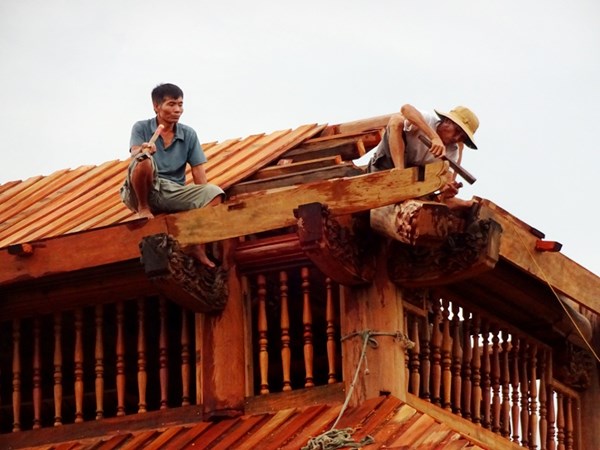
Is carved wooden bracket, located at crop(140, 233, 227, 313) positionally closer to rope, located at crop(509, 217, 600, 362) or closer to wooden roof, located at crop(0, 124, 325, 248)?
wooden roof, located at crop(0, 124, 325, 248)

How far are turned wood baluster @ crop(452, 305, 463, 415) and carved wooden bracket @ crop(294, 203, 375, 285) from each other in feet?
3.85

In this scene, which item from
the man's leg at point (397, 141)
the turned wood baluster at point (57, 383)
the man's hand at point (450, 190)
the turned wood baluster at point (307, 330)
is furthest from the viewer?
the turned wood baluster at point (57, 383)

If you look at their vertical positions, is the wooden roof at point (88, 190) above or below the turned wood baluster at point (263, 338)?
above

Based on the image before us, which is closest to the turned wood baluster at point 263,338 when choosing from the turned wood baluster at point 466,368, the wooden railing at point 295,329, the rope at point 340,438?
the wooden railing at point 295,329

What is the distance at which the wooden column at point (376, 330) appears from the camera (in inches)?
766

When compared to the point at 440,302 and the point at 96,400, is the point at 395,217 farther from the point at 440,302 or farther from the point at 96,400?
the point at 96,400

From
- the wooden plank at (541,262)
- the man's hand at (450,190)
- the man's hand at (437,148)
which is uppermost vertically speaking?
the man's hand at (437,148)

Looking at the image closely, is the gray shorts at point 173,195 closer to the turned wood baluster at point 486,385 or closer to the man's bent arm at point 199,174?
the man's bent arm at point 199,174

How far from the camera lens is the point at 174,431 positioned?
66.5 feet

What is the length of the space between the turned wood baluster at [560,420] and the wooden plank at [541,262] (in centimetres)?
101

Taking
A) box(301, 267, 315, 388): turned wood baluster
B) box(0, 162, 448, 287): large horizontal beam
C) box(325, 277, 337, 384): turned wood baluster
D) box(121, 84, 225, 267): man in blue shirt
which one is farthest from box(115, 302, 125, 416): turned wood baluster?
box(325, 277, 337, 384): turned wood baluster

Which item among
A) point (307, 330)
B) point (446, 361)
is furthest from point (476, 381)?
point (307, 330)

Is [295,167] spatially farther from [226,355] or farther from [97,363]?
[97,363]

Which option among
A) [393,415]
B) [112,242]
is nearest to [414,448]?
[393,415]
